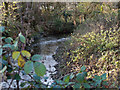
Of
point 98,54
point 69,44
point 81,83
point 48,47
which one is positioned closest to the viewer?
point 81,83

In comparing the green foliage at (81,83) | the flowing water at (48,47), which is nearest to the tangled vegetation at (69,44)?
the green foliage at (81,83)

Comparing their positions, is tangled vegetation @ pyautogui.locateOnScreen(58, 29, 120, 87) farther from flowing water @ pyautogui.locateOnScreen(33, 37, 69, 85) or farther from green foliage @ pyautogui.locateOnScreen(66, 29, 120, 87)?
flowing water @ pyautogui.locateOnScreen(33, 37, 69, 85)

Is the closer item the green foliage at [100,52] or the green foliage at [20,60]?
the green foliage at [20,60]

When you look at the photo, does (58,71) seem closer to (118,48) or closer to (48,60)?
(48,60)

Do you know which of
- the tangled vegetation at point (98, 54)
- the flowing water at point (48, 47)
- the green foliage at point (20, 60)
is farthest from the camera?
the flowing water at point (48, 47)

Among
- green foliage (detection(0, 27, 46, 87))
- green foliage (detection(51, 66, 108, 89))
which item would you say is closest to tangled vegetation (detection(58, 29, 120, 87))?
green foliage (detection(51, 66, 108, 89))

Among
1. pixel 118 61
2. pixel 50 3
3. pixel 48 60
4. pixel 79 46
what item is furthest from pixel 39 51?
pixel 50 3

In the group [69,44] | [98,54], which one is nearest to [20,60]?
[98,54]

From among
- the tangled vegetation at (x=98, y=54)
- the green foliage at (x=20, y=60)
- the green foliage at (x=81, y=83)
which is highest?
the green foliage at (x=20, y=60)

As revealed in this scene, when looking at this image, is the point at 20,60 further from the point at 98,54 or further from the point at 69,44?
the point at 69,44

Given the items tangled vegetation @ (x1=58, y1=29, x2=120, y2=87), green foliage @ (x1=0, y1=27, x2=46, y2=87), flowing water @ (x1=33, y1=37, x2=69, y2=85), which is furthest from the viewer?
flowing water @ (x1=33, y1=37, x2=69, y2=85)

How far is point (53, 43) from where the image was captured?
584cm

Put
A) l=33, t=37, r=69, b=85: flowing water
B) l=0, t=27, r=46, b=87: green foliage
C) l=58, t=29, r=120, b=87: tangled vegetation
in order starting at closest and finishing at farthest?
l=0, t=27, r=46, b=87: green foliage, l=58, t=29, r=120, b=87: tangled vegetation, l=33, t=37, r=69, b=85: flowing water

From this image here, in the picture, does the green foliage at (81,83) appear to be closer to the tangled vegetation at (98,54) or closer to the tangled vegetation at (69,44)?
the tangled vegetation at (69,44)
